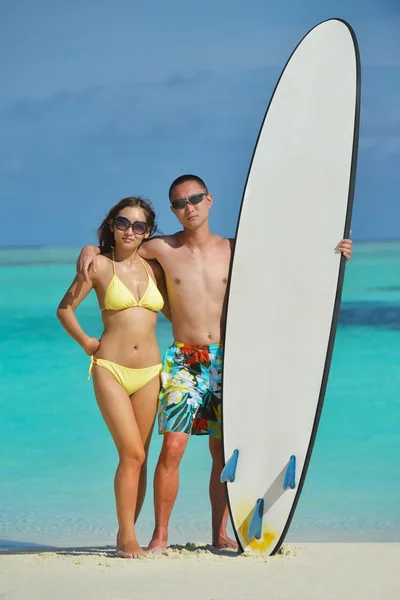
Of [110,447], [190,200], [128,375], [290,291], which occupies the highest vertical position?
[190,200]

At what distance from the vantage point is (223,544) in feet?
14.6

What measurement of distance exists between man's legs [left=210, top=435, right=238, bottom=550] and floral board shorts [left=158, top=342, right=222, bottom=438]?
0.10 m

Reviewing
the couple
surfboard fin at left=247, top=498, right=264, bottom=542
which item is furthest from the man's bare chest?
surfboard fin at left=247, top=498, right=264, bottom=542

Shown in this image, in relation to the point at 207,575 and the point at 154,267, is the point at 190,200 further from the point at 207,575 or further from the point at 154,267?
the point at 207,575

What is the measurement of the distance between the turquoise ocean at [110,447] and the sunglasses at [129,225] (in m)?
1.99

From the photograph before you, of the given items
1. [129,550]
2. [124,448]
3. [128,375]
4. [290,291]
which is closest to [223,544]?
[129,550]

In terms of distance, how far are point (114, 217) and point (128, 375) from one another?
24.3 inches

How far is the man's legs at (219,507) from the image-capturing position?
445 cm

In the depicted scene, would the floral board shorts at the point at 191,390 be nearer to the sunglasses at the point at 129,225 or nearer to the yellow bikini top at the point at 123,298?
the yellow bikini top at the point at 123,298

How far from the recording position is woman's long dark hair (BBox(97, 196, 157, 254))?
4.41 metres

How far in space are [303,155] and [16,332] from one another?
13.4 metres

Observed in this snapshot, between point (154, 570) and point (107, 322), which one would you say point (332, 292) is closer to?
point (107, 322)

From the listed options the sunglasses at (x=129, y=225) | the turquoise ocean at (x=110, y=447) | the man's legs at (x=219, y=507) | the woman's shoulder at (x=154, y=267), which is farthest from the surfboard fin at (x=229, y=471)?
the turquoise ocean at (x=110, y=447)

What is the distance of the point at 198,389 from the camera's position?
14.5 feet
